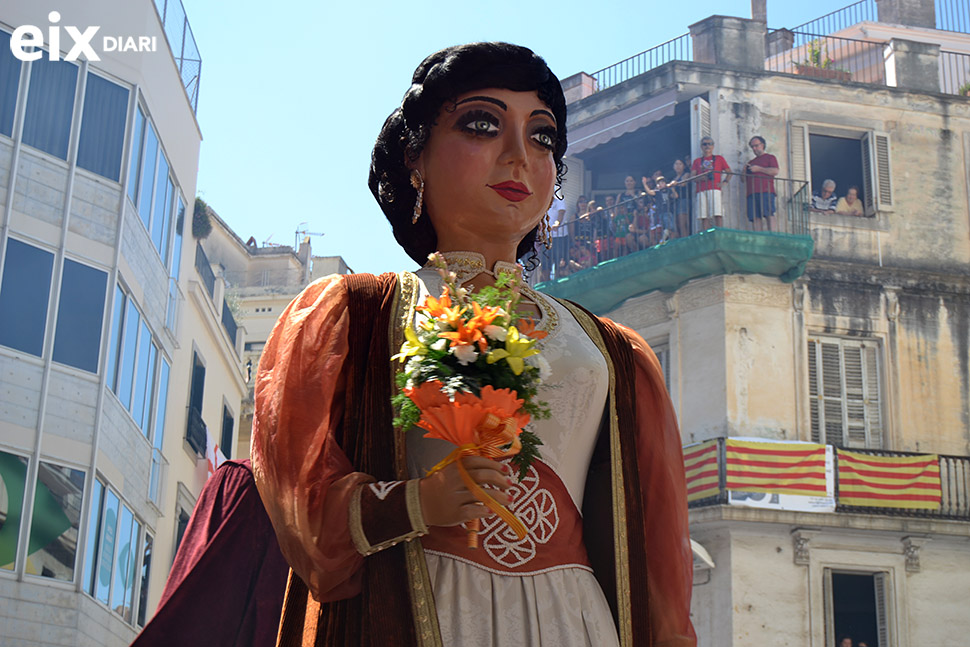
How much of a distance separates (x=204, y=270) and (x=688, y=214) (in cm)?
944

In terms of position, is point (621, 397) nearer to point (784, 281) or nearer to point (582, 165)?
point (784, 281)

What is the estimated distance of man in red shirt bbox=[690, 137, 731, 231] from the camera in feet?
80.5

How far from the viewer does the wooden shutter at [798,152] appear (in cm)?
2561

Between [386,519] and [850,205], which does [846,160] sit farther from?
[386,519]

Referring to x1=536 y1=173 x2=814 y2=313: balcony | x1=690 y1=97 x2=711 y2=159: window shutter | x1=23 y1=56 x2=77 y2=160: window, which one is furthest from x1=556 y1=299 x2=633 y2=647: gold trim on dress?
x1=690 y1=97 x2=711 y2=159: window shutter

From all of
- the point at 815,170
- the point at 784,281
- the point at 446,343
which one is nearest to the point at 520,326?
the point at 446,343

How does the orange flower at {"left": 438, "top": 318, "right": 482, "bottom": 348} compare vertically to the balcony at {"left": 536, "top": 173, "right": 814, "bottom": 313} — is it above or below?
below

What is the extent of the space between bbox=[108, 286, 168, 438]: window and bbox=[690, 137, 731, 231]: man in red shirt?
974cm

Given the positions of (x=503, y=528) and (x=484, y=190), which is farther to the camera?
(x=484, y=190)

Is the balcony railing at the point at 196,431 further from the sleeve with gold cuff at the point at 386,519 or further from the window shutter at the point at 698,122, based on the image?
the sleeve with gold cuff at the point at 386,519

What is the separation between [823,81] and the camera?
2617 centimetres

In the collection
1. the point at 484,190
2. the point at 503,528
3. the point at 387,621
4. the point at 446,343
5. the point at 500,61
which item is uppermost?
the point at 500,61

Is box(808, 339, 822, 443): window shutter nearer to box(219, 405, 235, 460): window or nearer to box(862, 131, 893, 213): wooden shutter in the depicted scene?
box(862, 131, 893, 213): wooden shutter

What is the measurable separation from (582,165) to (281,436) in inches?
1009
